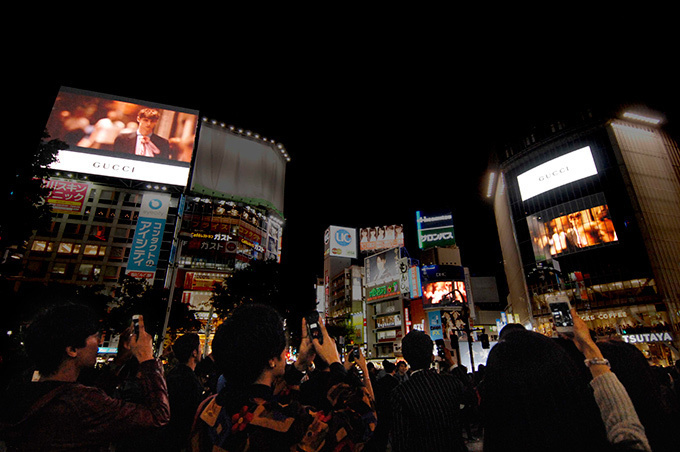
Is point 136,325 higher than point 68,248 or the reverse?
the reverse

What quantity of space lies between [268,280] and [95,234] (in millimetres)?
29489

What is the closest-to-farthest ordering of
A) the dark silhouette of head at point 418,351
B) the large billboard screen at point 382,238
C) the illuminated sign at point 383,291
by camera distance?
the dark silhouette of head at point 418,351, the illuminated sign at point 383,291, the large billboard screen at point 382,238

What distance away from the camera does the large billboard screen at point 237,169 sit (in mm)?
49219

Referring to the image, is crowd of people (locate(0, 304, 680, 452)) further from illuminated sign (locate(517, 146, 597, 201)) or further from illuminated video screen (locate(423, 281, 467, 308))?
illuminated video screen (locate(423, 281, 467, 308))

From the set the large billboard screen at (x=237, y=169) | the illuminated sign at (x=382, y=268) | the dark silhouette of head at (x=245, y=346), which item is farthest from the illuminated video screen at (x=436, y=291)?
the dark silhouette of head at (x=245, y=346)

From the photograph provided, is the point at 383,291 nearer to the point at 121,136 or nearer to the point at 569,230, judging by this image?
the point at 569,230

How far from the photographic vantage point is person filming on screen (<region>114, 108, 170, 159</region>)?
3884cm

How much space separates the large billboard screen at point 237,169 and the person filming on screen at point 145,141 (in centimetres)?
830

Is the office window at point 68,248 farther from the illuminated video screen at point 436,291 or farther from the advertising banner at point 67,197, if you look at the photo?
the illuminated video screen at point 436,291

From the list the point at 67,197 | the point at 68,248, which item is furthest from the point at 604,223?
the point at 68,248

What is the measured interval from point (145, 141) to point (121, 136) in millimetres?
2847

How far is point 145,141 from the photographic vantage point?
39.3 m

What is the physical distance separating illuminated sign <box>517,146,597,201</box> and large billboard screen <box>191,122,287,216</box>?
3939 cm

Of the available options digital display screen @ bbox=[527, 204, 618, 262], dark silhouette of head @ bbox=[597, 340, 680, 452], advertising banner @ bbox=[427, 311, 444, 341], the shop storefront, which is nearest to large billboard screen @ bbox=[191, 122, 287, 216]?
advertising banner @ bbox=[427, 311, 444, 341]
